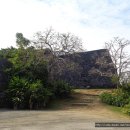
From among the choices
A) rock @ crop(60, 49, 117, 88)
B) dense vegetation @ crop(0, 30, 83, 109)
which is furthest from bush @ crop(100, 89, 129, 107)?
rock @ crop(60, 49, 117, 88)

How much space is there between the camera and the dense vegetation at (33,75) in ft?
67.0

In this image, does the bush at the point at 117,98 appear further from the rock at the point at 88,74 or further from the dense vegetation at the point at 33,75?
the rock at the point at 88,74

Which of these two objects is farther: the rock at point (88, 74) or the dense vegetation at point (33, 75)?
the rock at point (88, 74)

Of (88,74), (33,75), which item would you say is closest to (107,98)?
(33,75)

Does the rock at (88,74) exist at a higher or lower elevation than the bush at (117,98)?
higher

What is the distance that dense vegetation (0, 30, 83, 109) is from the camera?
67.0 feet

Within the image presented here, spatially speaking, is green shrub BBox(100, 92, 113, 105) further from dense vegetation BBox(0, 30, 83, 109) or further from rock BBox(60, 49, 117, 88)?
rock BBox(60, 49, 117, 88)

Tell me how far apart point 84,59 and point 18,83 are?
11.8 meters

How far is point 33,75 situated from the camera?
2325cm

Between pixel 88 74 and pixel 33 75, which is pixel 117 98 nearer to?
pixel 33 75

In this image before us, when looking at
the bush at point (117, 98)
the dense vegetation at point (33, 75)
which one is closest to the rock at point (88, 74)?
the dense vegetation at point (33, 75)

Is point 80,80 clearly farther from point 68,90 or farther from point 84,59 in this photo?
point 68,90

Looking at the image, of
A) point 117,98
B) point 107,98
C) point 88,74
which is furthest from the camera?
point 88,74

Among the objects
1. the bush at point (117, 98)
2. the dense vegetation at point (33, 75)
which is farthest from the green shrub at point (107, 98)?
the dense vegetation at point (33, 75)
